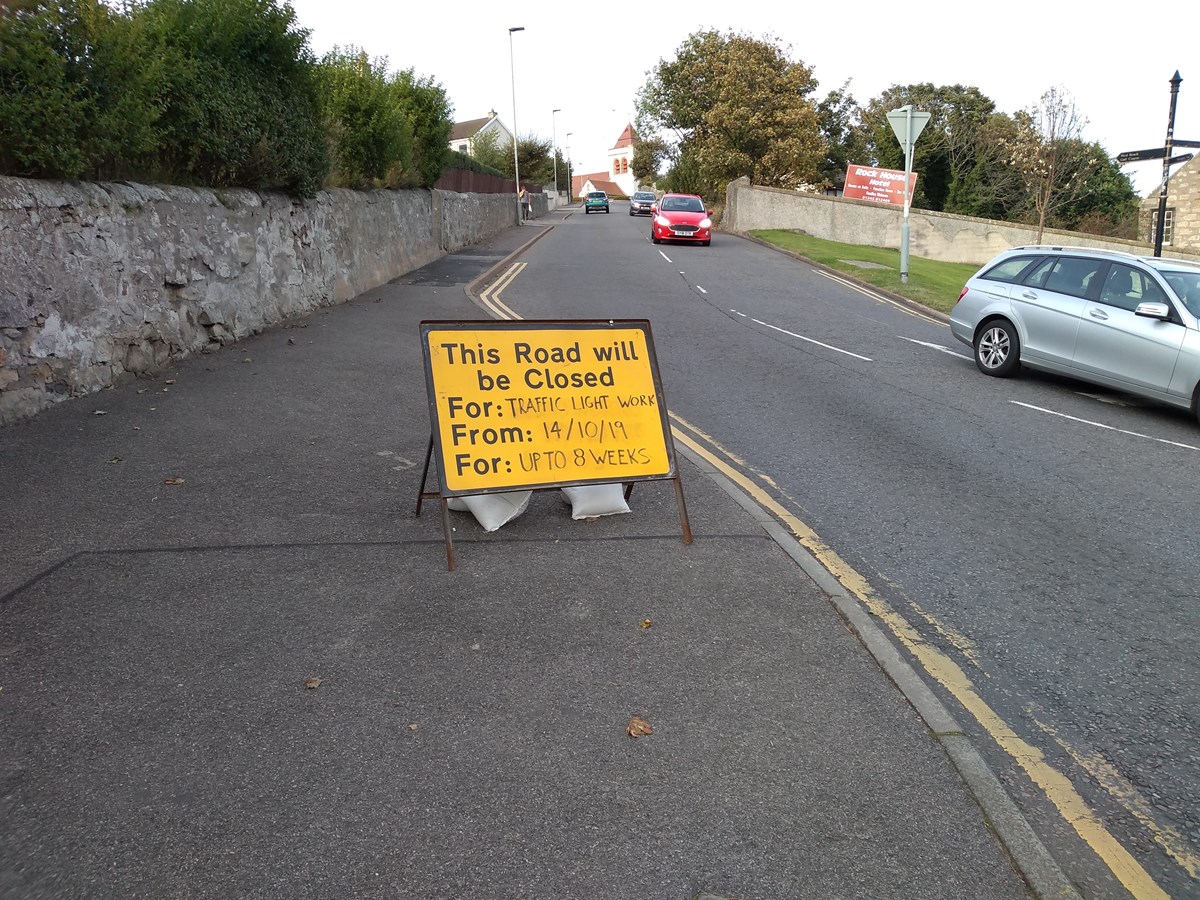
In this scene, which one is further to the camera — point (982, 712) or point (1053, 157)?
point (1053, 157)

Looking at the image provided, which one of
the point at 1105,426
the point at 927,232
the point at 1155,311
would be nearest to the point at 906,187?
the point at 1155,311

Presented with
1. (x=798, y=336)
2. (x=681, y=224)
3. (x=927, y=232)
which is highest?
(x=681, y=224)

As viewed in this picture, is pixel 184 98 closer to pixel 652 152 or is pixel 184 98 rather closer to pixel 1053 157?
pixel 1053 157

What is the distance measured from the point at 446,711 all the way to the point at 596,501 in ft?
8.46

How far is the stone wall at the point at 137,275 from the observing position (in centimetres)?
783

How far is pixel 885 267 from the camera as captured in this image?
82.3 ft

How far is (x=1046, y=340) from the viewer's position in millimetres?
10914

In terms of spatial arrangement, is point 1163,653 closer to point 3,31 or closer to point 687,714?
point 687,714

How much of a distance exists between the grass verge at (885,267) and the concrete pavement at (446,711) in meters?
14.8

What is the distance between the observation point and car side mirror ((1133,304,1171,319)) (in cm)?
935

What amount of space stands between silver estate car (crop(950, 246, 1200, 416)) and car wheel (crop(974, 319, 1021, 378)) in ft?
0.04

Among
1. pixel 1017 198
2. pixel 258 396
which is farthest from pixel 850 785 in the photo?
pixel 1017 198

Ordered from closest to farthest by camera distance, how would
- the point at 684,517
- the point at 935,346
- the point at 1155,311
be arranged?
the point at 684,517, the point at 1155,311, the point at 935,346

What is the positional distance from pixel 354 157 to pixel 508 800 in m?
17.3
